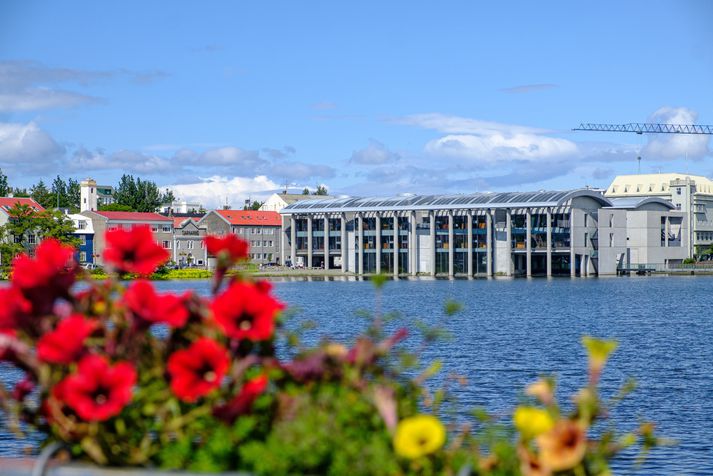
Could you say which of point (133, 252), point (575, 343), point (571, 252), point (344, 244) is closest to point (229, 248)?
point (133, 252)

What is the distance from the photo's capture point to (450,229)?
129125mm

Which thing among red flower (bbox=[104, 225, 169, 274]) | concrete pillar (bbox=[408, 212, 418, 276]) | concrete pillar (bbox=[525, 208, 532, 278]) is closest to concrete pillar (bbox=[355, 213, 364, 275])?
concrete pillar (bbox=[408, 212, 418, 276])

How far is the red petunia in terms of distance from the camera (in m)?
4.03

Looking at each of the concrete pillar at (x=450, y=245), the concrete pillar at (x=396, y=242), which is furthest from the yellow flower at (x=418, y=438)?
the concrete pillar at (x=396, y=242)

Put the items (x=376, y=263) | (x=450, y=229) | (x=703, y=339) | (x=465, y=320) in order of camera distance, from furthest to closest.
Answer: (x=376, y=263) → (x=450, y=229) → (x=465, y=320) → (x=703, y=339)

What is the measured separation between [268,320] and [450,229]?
412ft

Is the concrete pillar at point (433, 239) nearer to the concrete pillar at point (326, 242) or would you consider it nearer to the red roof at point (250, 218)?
the concrete pillar at point (326, 242)

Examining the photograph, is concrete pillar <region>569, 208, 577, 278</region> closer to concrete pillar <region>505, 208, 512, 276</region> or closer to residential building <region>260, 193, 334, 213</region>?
concrete pillar <region>505, 208, 512, 276</region>

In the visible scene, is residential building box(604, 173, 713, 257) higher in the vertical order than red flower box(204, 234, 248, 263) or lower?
higher

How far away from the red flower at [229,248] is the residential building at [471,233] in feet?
373

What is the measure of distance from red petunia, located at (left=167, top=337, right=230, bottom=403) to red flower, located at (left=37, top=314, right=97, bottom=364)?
36cm

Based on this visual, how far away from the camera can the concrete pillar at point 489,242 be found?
125750 millimetres

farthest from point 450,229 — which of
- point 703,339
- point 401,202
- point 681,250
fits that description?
point 703,339

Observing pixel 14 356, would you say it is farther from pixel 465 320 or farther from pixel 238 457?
pixel 465 320
